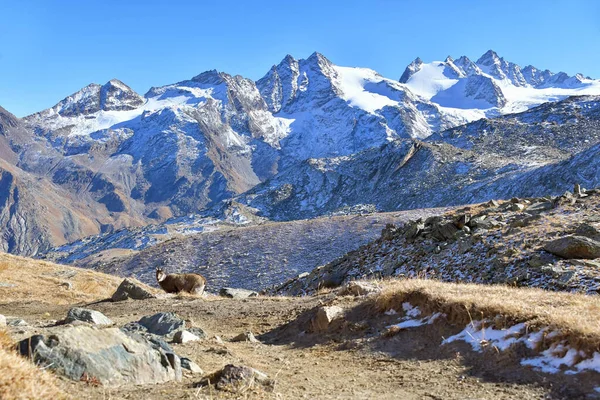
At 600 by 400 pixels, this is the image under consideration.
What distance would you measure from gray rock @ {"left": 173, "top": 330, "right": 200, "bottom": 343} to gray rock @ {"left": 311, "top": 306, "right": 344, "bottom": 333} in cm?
271

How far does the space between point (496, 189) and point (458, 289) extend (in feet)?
257

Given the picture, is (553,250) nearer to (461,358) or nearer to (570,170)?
(461,358)

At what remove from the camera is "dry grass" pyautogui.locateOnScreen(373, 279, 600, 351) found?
7.04m

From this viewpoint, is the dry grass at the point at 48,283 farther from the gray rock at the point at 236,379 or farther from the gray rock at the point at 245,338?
the gray rock at the point at 236,379

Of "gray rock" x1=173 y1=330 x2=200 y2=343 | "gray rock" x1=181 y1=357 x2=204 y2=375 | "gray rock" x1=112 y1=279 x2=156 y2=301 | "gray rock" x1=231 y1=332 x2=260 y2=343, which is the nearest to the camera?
"gray rock" x1=181 y1=357 x2=204 y2=375

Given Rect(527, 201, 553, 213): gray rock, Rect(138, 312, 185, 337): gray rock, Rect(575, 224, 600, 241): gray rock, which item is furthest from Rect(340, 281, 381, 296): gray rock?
Rect(527, 201, 553, 213): gray rock

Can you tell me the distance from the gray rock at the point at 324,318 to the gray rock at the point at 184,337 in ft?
8.89

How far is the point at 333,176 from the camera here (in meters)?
138

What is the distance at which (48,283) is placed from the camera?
21859 millimetres

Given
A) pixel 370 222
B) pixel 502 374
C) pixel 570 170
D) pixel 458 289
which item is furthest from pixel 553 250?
pixel 570 170

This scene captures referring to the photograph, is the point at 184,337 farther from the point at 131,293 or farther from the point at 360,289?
the point at 131,293

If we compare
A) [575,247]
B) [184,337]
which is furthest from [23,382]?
[575,247]

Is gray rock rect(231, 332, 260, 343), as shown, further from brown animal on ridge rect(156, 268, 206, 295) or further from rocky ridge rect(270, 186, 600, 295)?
brown animal on ridge rect(156, 268, 206, 295)

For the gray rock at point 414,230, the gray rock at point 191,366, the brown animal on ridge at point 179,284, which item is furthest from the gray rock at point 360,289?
the gray rock at point 414,230
